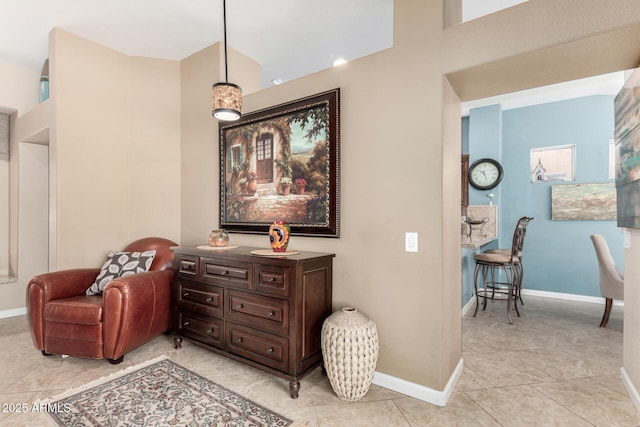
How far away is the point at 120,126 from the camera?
3639mm

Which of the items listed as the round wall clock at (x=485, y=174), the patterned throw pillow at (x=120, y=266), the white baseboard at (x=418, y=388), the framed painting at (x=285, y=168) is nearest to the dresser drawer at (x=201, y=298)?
the patterned throw pillow at (x=120, y=266)

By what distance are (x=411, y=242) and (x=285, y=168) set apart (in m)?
1.33

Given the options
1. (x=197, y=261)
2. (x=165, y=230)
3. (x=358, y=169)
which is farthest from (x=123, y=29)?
(x=358, y=169)

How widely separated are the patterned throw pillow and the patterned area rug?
0.96 m

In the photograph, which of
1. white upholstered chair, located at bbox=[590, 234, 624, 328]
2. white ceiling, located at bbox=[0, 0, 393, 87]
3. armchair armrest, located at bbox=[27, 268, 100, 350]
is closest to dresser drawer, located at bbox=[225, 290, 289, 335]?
armchair armrest, located at bbox=[27, 268, 100, 350]

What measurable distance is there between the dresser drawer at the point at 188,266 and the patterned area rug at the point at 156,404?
80 centimetres

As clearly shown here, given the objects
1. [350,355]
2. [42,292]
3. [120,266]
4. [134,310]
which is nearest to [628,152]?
[350,355]

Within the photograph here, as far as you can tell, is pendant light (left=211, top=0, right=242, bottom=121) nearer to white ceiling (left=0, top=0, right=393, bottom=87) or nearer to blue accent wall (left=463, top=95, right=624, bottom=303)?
white ceiling (left=0, top=0, right=393, bottom=87)

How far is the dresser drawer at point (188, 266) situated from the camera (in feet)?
9.12

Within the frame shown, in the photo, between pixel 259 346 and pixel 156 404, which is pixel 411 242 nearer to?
pixel 259 346

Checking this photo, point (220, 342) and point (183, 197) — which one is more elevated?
point (183, 197)

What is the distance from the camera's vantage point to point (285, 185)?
9.45 feet

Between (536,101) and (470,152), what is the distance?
3.90 feet

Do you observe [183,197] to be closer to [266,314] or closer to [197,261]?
[197,261]
